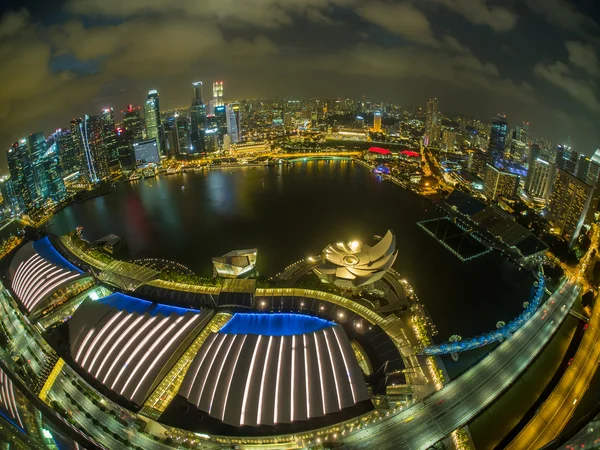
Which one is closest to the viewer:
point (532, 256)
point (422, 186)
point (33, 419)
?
point (33, 419)

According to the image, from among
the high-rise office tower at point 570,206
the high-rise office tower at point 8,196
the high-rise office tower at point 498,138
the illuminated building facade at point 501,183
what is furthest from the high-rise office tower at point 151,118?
the high-rise office tower at point 570,206

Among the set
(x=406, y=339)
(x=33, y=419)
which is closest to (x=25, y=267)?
(x=33, y=419)

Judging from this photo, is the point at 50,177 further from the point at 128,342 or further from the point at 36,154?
the point at 128,342

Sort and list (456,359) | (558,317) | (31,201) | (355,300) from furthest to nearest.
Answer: (31,201)
(355,300)
(558,317)
(456,359)

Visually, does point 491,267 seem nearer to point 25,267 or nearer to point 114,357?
point 114,357

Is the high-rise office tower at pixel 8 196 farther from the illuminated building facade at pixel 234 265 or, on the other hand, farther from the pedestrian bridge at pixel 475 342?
the pedestrian bridge at pixel 475 342
